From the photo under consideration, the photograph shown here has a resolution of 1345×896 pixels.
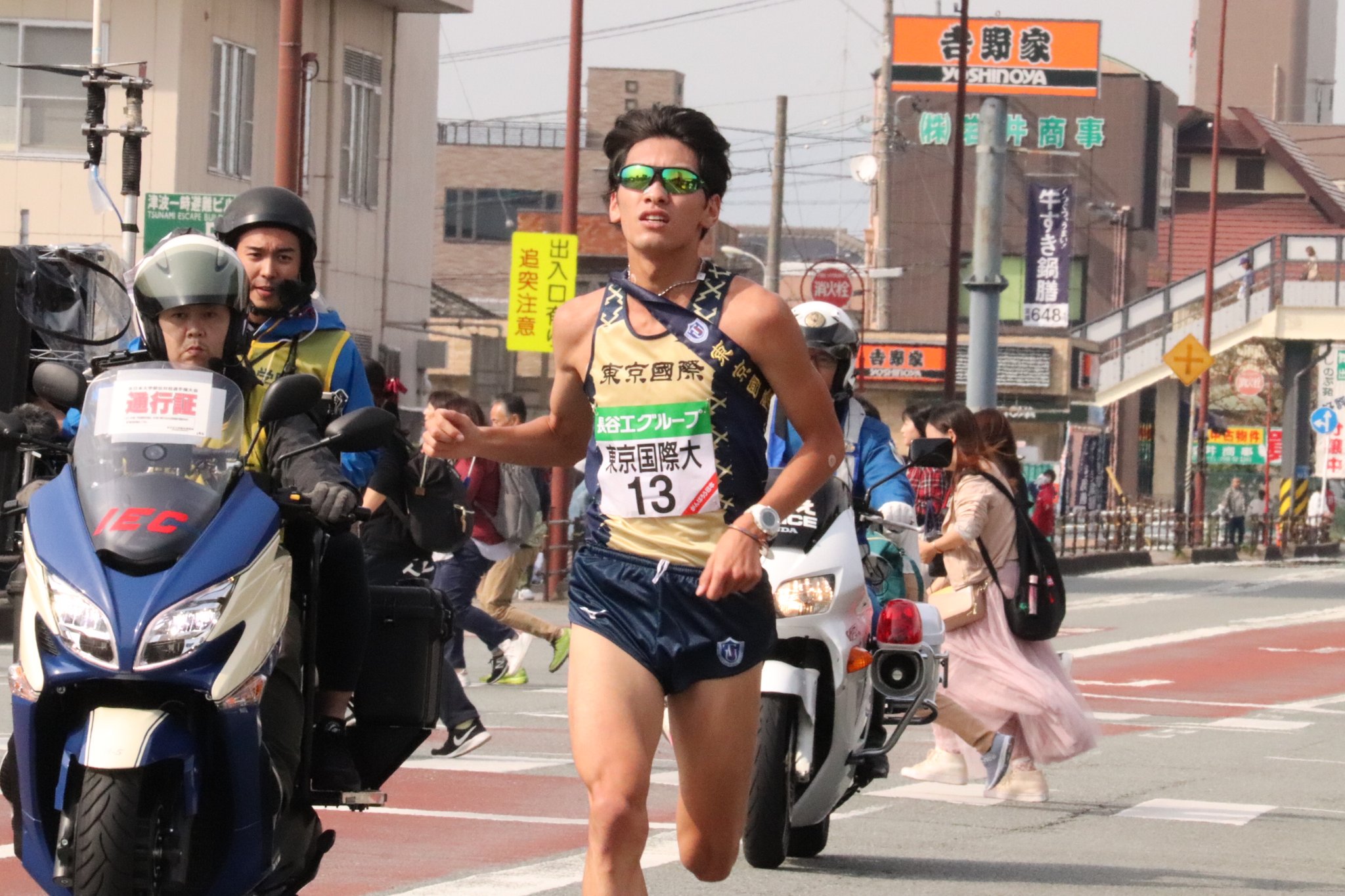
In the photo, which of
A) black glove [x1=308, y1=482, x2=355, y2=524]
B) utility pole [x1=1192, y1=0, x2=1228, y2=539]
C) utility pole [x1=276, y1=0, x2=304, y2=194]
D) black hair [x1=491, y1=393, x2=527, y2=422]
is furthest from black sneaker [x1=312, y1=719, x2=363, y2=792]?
utility pole [x1=1192, y1=0, x2=1228, y2=539]

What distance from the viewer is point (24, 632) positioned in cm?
511

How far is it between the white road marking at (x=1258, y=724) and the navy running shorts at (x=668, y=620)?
9029 mm

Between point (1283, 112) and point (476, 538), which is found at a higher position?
point (1283, 112)

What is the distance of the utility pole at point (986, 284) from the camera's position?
97.5ft

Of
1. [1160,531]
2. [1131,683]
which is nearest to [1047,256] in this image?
[1160,531]

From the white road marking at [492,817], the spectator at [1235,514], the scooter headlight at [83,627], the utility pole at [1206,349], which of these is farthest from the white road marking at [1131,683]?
the spectator at [1235,514]

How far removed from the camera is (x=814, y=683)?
768 centimetres

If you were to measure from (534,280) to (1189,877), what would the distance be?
18.0 meters

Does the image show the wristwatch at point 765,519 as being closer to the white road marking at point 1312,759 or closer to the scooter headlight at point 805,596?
the scooter headlight at point 805,596

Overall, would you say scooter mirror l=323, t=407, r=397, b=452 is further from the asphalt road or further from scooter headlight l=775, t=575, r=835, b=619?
scooter headlight l=775, t=575, r=835, b=619

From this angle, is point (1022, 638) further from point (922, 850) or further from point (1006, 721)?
point (922, 850)

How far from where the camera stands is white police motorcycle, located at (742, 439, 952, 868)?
7.59 metres

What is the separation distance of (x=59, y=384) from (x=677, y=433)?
1.53 meters

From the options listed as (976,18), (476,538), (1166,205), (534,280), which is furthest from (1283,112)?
(476,538)
